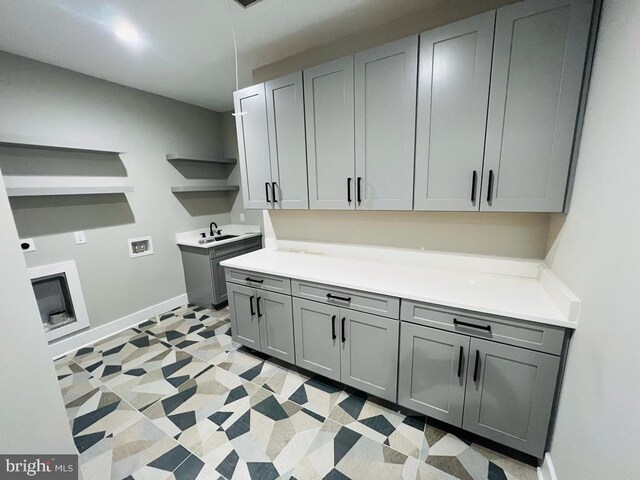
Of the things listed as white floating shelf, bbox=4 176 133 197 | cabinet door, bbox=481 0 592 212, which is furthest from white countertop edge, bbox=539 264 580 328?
white floating shelf, bbox=4 176 133 197

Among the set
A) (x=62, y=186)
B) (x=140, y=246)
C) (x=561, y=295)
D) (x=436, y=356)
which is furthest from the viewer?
(x=140, y=246)

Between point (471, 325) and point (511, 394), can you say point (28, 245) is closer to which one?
point (471, 325)

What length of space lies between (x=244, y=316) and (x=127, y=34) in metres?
2.39

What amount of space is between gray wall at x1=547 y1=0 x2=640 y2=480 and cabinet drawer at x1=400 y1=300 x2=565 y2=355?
0.28 feet

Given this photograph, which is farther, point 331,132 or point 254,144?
point 254,144

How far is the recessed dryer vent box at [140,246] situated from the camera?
299cm

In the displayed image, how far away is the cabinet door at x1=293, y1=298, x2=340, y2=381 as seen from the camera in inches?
72.4

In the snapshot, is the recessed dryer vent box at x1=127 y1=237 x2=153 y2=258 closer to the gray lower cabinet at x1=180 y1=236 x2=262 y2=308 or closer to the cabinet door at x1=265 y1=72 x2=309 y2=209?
the gray lower cabinet at x1=180 y1=236 x2=262 y2=308

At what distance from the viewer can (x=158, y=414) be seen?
182 centimetres

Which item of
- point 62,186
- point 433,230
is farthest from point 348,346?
point 62,186

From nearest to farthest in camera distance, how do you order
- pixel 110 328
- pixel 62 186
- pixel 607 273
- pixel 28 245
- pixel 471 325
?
pixel 607 273 < pixel 471 325 < pixel 28 245 < pixel 62 186 < pixel 110 328

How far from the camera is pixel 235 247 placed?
355 cm

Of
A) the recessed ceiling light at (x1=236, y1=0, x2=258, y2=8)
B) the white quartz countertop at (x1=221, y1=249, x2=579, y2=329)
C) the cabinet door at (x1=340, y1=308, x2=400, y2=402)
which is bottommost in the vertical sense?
the cabinet door at (x1=340, y1=308, x2=400, y2=402)

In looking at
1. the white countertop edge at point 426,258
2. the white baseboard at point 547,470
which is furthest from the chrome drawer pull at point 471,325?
the white baseboard at point 547,470
